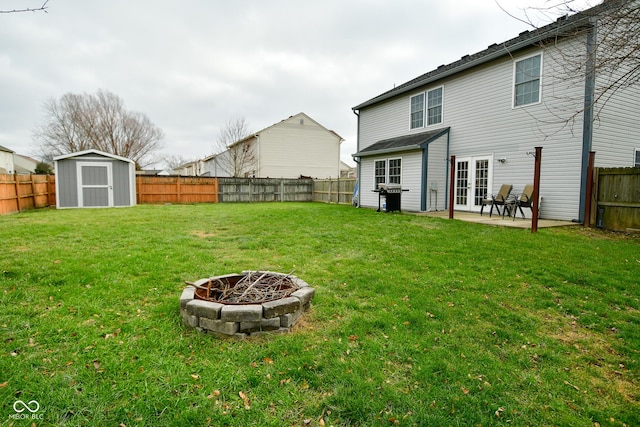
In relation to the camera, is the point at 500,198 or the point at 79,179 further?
the point at 79,179

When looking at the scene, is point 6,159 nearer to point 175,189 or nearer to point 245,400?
point 175,189

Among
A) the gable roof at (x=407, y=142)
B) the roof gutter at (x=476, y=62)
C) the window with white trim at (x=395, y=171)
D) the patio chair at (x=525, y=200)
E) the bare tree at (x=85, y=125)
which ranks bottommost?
the patio chair at (x=525, y=200)

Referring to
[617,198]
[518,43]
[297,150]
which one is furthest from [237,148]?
[617,198]

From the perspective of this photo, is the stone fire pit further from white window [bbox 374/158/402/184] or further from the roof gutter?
white window [bbox 374/158/402/184]

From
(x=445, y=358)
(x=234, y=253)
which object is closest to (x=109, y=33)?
(x=234, y=253)

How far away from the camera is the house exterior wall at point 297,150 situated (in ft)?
88.9

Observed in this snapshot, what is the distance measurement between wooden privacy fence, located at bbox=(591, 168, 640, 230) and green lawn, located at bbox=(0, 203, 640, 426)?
2.68 meters

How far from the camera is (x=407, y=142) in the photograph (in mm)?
12930

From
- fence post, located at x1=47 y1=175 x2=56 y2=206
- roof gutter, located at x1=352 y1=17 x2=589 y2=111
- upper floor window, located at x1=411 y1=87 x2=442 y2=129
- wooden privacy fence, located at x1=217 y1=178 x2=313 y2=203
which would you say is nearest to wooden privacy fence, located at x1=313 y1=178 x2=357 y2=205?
wooden privacy fence, located at x1=217 y1=178 x2=313 y2=203

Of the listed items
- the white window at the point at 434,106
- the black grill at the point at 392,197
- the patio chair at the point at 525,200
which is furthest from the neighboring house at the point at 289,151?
the patio chair at the point at 525,200

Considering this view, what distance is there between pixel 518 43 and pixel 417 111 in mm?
4664

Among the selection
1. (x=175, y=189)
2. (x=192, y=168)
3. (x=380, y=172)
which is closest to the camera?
(x=380, y=172)

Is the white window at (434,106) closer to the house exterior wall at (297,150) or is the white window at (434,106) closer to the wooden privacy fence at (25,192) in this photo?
the wooden privacy fence at (25,192)

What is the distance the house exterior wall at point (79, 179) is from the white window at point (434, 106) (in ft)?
44.7
